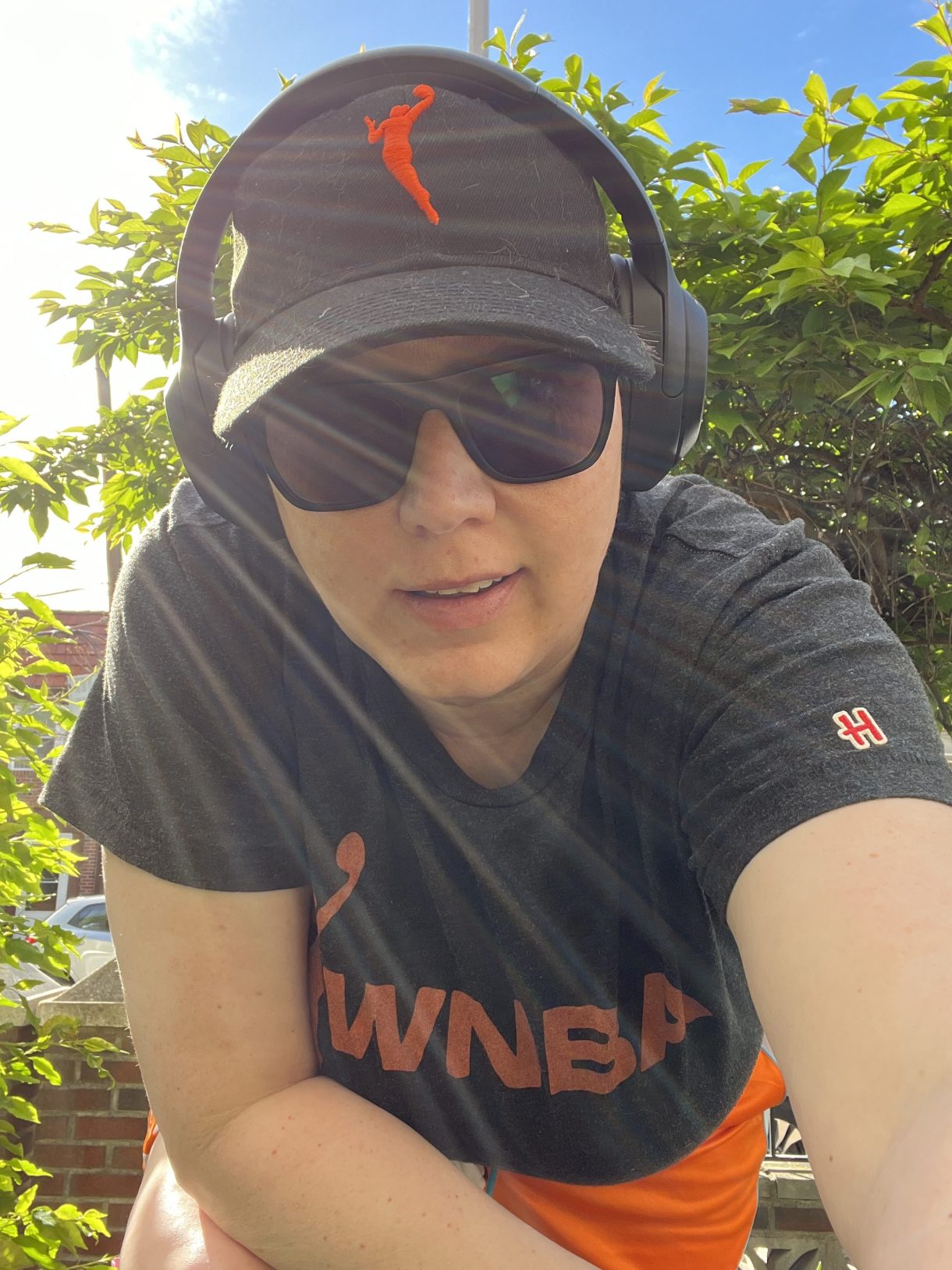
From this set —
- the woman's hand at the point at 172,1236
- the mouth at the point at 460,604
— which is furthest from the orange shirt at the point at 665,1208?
the mouth at the point at 460,604

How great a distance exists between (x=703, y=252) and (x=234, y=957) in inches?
89.4

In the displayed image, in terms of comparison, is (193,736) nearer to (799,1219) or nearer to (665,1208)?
(665,1208)

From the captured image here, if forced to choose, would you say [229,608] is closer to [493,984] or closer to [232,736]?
[232,736]

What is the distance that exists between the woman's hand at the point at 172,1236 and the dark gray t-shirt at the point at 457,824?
0.25 metres

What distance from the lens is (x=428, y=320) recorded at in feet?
3.02

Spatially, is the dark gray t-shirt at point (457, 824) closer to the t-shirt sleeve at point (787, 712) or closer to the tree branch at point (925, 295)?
the t-shirt sleeve at point (787, 712)

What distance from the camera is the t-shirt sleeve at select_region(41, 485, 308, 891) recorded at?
1.24m

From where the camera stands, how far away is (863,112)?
231cm

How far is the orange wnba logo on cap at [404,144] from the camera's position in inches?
39.2

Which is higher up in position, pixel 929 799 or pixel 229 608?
pixel 229 608

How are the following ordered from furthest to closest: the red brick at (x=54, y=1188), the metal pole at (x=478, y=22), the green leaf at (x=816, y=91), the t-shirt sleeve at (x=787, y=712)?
the red brick at (x=54, y=1188) → the metal pole at (x=478, y=22) → the green leaf at (x=816, y=91) → the t-shirt sleeve at (x=787, y=712)

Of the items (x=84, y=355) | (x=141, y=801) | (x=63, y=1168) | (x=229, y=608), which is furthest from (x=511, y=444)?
(x=63, y=1168)

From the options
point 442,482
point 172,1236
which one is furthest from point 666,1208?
point 442,482

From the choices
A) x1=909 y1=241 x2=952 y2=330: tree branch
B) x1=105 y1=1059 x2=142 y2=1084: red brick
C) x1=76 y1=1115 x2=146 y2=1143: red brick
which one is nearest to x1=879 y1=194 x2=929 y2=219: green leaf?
x1=909 y1=241 x2=952 y2=330: tree branch
